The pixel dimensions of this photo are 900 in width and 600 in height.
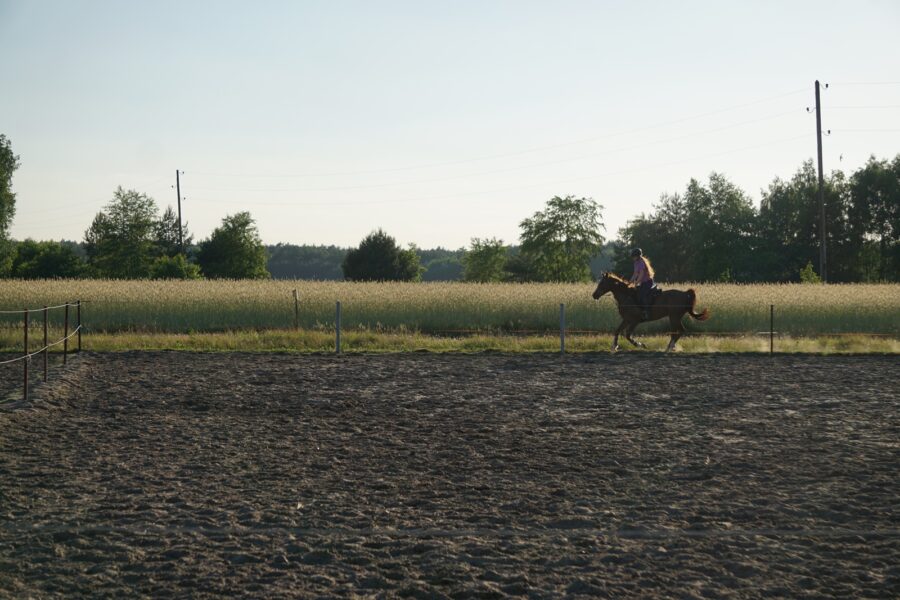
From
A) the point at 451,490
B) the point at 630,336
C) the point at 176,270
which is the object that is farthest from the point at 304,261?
the point at 451,490

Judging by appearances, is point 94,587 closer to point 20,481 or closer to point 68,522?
point 68,522

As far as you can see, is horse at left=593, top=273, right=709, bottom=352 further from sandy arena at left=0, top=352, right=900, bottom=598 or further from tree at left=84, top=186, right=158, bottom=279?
tree at left=84, top=186, right=158, bottom=279

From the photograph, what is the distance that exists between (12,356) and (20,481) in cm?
1287

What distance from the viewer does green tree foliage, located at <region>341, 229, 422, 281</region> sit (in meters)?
68.4

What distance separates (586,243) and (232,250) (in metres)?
25.9

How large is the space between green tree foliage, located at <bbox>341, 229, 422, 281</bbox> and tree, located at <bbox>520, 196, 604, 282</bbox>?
9837mm

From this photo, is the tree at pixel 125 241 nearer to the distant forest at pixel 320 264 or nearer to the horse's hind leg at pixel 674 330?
the horse's hind leg at pixel 674 330

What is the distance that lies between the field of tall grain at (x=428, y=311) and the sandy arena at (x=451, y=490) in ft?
37.4

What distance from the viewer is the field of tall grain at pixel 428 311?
84.7 ft

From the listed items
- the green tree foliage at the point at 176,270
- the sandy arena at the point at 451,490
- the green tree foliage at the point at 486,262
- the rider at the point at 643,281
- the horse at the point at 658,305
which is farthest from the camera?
the green tree foliage at the point at 486,262

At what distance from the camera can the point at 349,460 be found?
9.07 meters

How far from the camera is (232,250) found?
209ft

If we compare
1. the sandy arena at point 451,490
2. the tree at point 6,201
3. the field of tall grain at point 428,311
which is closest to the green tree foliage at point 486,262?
the tree at point 6,201

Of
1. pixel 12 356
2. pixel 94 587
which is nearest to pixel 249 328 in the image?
pixel 12 356
